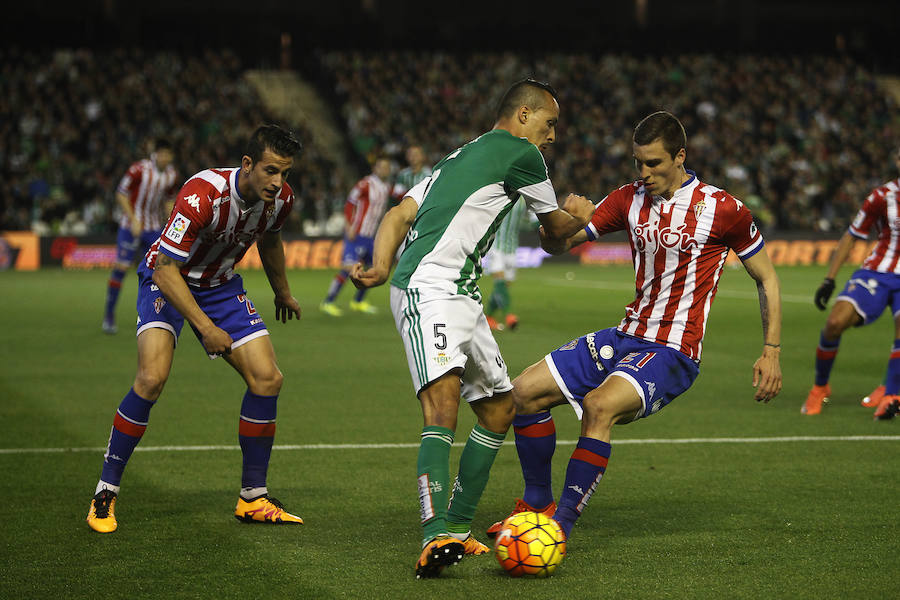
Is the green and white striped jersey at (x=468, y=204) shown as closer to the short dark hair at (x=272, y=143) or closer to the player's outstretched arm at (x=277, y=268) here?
the short dark hair at (x=272, y=143)

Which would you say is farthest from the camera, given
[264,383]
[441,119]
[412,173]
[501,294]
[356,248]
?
[441,119]

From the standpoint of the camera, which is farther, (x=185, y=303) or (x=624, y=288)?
(x=624, y=288)

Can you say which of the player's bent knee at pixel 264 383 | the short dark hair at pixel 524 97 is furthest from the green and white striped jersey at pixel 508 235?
the short dark hair at pixel 524 97

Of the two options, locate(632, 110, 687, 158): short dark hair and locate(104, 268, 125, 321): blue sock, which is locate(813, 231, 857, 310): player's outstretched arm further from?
locate(104, 268, 125, 321): blue sock

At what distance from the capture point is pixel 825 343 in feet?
29.2

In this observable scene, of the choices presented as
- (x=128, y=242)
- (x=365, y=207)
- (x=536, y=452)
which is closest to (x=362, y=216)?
(x=365, y=207)

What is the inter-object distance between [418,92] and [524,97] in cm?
3120

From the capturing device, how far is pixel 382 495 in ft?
19.9

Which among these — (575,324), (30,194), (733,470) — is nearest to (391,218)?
(733,470)

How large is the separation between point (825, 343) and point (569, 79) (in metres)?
29.9

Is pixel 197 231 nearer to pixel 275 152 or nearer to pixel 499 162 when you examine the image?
pixel 275 152

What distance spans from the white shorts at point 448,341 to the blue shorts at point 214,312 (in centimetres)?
112

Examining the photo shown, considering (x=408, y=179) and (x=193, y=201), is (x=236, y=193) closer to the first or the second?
(x=193, y=201)

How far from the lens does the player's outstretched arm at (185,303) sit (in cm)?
527
